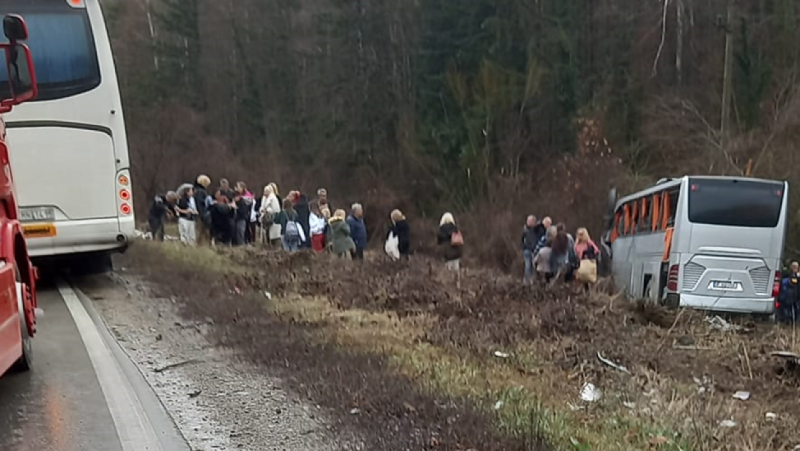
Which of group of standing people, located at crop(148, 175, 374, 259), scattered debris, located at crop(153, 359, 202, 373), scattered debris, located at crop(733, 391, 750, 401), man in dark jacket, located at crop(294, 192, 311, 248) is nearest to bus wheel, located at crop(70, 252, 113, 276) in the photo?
group of standing people, located at crop(148, 175, 374, 259)

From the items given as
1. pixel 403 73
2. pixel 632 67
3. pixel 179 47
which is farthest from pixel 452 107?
pixel 179 47

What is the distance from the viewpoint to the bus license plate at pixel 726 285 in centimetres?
1722

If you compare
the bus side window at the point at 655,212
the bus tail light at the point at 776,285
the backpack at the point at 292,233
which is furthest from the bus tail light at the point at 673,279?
the backpack at the point at 292,233

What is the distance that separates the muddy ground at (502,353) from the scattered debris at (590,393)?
7cm

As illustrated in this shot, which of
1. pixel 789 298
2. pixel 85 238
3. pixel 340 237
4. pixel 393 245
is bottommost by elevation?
pixel 789 298

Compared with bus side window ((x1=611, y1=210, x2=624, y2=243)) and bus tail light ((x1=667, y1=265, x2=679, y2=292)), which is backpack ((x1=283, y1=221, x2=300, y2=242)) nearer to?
bus tail light ((x1=667, y1=265, x2=679, y2=292))

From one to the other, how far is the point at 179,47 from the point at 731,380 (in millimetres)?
47763

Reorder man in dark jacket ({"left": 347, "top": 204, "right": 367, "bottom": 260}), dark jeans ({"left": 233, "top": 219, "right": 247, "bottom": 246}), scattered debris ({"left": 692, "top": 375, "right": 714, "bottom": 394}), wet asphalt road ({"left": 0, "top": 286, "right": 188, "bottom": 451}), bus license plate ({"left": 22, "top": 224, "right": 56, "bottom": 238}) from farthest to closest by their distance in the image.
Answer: dark jeans ({"left": 233, "top": 219, "right": 247, "bottom": 246}) → man in dark jacket ({"left": 347, "top": 204, "right": 367, "bottom": 260}) → bus license plate ({"left": 22, "top": 224, "right": 56, "bottom": 238}) → scattered debris ({"left": 692, "top": 375, "right": 714, "bottom": 394}) → wet asphalt road ({"left": 0, "top": 286, "right": 188, "bottom": 451})

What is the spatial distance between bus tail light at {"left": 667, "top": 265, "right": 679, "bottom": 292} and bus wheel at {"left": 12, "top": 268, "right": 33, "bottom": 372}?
13.7 meters

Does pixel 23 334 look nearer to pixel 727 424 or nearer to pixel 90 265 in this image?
pixel 727 424

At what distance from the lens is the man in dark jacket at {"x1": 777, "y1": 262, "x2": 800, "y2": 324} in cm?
1794

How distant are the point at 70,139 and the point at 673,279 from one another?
1223 cm

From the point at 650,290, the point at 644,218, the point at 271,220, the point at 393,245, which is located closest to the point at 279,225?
the point at 271,220

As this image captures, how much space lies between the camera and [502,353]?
24.9 feet
